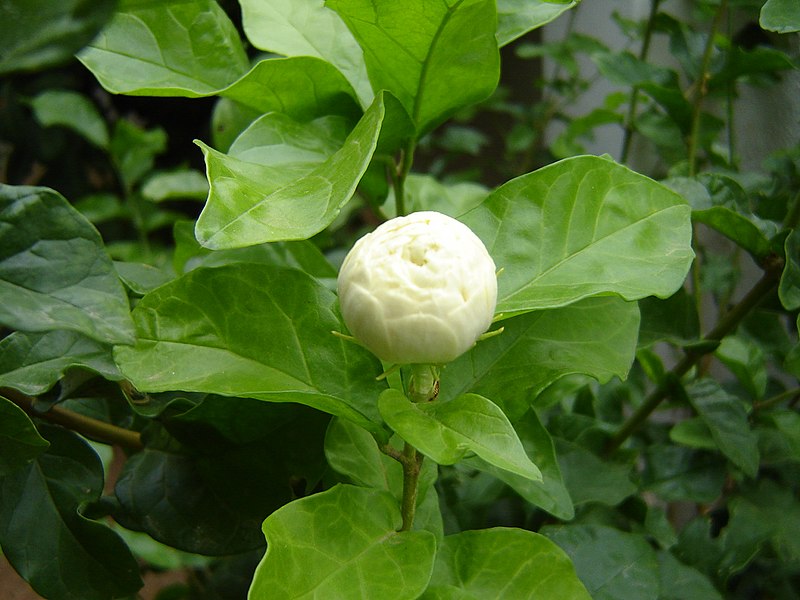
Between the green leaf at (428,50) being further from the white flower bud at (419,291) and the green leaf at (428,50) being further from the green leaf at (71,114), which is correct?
the green leaf at (71,114)

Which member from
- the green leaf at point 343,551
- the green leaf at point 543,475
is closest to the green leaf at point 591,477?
the green leaf at point 543,475

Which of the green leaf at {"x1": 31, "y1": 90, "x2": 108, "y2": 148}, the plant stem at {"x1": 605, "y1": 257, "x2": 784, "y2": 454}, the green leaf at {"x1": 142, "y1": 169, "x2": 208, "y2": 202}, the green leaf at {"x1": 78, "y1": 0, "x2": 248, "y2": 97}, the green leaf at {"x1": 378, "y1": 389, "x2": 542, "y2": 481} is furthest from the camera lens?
the green leaf at {"x1": 31, "y1": 90, "x2": 108, "y2": 148}

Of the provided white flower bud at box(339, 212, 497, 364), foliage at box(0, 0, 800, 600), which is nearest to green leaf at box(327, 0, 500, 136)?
foliage at box(0, 0, 800, 600)

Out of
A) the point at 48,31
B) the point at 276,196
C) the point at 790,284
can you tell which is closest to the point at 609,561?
the point at 790,284

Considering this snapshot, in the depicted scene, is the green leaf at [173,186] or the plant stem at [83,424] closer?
the plant stem at [83,424]

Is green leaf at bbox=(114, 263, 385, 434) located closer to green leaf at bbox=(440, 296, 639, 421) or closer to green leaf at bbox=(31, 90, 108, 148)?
green leaf at bbox=(440, 296, 639, 421)

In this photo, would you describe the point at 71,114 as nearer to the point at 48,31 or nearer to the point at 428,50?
the point at 428,50

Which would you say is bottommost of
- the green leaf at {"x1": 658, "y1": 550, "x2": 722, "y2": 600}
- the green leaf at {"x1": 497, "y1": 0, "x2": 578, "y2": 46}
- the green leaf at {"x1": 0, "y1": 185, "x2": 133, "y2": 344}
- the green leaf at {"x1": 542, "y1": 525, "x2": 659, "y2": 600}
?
the green leaf at {"x1": 658, "y1": 550, "x2": 722, "y2": 600}
